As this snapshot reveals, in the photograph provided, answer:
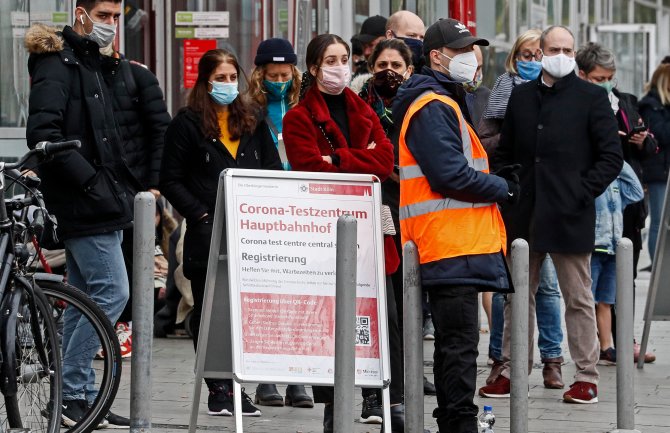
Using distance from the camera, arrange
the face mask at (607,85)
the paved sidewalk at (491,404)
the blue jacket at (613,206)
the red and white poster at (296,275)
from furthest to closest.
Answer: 1. the face mask at (607,85)
2. the blue jacket at (613,206)
3. the paved sidewalk at (491,404)
4. the red and white poster at (296,275)

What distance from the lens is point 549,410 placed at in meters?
8.16

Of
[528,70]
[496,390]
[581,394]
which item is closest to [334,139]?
[528,70]

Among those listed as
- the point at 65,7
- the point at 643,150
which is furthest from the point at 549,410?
the point at 65,7

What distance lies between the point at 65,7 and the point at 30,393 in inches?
180

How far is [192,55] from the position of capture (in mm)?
12875

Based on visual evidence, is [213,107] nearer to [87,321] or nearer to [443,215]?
[87,321]

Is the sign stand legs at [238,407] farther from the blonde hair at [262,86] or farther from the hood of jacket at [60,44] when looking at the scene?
the blonde hair at [262,86]

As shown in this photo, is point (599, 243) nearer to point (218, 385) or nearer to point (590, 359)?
point (590, 359)

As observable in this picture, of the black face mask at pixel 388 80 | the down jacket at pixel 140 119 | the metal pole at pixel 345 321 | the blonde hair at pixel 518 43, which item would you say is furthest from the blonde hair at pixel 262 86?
the metal pole at pixel 345 321

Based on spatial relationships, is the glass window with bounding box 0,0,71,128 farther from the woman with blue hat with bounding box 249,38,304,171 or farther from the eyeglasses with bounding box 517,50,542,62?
the eyeglasses with bounding box 517,50,542,62

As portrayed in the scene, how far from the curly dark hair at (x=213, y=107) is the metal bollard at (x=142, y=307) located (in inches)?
66.1

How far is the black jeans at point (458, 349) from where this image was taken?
21.9 feet

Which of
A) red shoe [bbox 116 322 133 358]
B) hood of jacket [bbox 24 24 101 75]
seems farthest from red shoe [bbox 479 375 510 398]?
hood of jacket [bbox 24 24 101 75]

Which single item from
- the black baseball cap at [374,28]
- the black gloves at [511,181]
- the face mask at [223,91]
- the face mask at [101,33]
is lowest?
the black gloves at [511,181]
